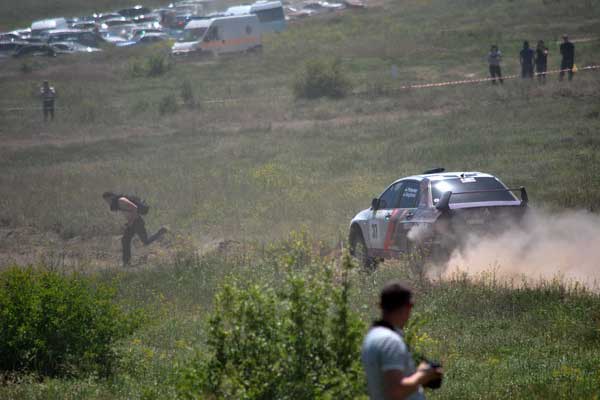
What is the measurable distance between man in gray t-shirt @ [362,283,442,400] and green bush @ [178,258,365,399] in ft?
2.41

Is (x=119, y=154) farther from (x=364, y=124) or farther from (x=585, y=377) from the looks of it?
(x=585, y=377)

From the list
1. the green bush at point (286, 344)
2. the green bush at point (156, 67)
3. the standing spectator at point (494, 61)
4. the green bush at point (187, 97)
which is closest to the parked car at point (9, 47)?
the green bush at point (156, 67)

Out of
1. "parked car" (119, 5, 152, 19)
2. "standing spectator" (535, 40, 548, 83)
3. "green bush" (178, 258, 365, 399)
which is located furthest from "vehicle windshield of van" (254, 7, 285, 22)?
"green bush" (178, 258, 365, 399)

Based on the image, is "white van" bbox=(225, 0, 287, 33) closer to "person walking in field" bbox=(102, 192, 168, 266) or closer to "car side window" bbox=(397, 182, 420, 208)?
"person walking in field" bbox=(102, 192, 168, 266)

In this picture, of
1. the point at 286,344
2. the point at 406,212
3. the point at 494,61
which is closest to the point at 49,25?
the point at 494,61

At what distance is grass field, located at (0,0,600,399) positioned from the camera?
954cm

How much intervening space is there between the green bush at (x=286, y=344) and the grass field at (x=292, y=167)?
43.1 inches

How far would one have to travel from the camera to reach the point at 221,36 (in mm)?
59906

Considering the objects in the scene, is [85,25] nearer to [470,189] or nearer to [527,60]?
[527,60]

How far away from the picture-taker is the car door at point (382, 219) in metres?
14.4

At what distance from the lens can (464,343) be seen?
31.6 feet

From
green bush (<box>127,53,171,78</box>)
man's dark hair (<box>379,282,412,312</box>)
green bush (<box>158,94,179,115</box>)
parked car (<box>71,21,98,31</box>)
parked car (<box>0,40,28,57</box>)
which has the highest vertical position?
man's dark hair (<box>379,282,412,312</box>)

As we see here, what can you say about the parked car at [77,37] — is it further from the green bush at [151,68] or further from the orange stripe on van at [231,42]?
the green bush at [151,68]

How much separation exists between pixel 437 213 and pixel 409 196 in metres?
1.28
